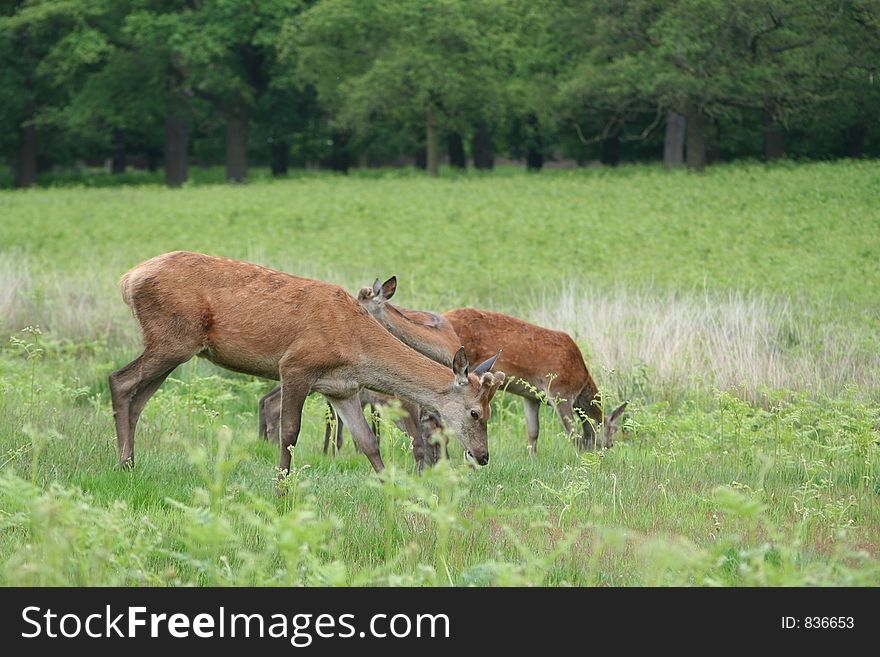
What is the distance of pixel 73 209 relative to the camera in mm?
33438

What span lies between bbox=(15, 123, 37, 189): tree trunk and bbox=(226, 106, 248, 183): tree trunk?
27.7ft

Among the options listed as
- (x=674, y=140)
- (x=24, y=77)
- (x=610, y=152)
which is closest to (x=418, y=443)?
(x=674, y=140)

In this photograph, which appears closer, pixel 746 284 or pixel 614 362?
pixel 614 362

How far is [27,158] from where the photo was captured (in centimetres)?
5100

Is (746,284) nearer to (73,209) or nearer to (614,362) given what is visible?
(614,362)

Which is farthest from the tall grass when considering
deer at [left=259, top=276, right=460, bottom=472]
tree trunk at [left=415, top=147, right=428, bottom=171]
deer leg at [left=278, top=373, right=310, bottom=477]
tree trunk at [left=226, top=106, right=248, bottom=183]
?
tree trunk at [left=415, top=147, right=428, bottom=171]

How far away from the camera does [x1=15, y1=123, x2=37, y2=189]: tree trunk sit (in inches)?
1996

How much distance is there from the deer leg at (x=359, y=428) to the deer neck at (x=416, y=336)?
4.36ft

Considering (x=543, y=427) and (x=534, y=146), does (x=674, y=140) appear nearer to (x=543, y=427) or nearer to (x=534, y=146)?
(x=534, y=146)

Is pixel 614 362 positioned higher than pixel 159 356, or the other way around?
pixel 159 356

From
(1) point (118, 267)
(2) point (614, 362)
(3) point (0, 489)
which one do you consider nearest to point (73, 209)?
(1) point (118, 267)

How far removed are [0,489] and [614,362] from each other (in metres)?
7.72

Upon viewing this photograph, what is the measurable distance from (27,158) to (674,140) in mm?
26103

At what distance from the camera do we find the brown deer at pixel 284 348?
7.62 metres
